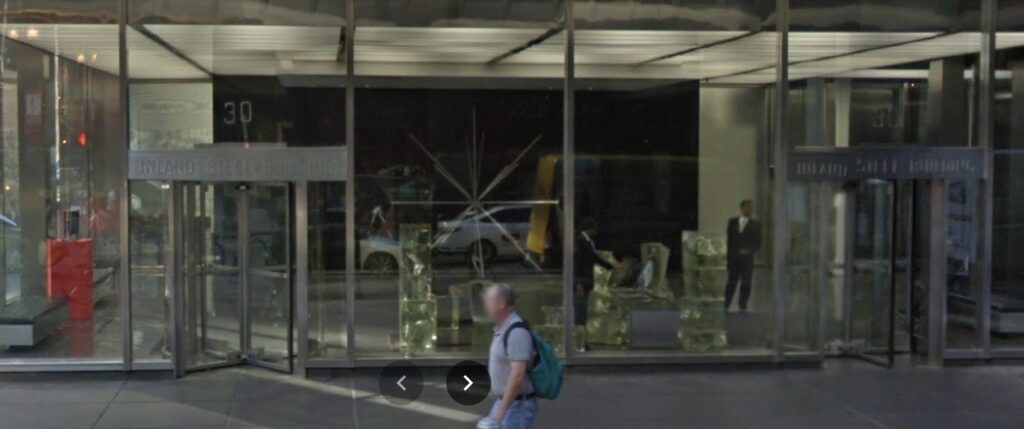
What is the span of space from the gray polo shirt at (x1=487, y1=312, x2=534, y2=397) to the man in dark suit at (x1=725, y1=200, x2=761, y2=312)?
6123 mm

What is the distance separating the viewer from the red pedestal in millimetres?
11492

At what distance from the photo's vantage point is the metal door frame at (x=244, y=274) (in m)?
11.0

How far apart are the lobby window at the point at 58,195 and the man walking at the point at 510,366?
20.2ft

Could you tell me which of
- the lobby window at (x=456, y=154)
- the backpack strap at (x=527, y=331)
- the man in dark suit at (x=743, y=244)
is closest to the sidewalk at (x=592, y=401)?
the man in dark suit at (x=743, y=244)

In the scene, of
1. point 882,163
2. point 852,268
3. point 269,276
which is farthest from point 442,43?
point 852,268

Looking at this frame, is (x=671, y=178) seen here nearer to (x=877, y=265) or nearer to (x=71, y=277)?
(x=877, y=265)

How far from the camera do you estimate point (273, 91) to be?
11211 millimetres

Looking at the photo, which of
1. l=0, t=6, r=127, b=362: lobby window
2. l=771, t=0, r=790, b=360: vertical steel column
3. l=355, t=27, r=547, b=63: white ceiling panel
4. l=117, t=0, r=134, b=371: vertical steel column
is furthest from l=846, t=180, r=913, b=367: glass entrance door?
l=0, t=6, r=127, b=362: lobby window

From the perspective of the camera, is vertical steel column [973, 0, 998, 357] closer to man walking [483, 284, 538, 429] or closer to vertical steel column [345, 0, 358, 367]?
vertical steel column [345, 0, 358, 367]

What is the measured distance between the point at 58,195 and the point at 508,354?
281 inches

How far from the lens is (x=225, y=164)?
10.8 m

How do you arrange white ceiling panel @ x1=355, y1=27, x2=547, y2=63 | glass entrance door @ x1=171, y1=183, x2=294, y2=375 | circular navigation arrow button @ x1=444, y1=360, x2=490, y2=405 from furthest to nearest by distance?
glass entrance door @ x1=171, y1=183, x2=294, y2=375
white ceiling panel @ x1=355, y1=27, x2=547, y2=63
circular navigation arrow button @ x1=444, y1=360, x2=490, y2=405

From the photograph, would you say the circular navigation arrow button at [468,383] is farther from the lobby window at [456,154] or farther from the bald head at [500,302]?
the bald head at [500,302]

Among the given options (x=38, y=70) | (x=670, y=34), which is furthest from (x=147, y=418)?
(x=670, y=34)
